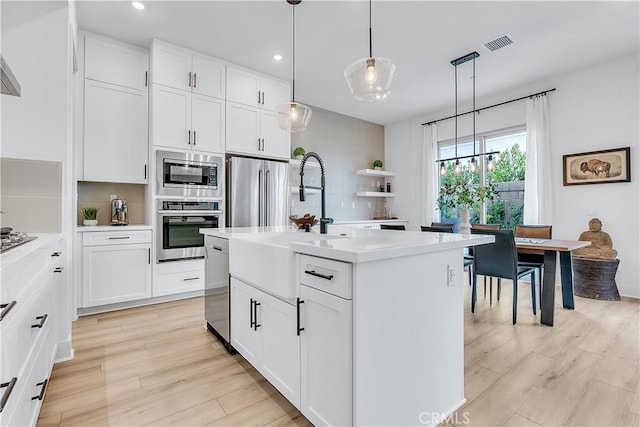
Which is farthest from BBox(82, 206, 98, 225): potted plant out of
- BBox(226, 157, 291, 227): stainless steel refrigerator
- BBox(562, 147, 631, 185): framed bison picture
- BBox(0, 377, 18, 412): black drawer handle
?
BBox(562, 147, 631, 185): framed bison picture

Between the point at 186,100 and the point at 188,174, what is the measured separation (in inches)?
33.7

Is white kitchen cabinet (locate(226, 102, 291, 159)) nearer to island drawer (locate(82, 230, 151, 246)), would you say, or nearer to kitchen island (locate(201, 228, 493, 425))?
island drawer (locate(82, 230, 151, 246))

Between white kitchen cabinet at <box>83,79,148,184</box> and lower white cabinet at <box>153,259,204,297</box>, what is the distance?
1026mm

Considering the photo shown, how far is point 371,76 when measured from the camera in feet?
6.88

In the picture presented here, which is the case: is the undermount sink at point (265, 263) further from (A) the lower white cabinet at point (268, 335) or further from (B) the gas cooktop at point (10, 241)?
(B) the gas cooktop at point (10, 241)

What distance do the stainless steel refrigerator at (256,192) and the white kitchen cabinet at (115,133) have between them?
991mm

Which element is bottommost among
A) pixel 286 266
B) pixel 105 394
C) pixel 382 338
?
pixel 105 394

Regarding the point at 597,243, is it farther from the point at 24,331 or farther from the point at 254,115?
the point at 24,331

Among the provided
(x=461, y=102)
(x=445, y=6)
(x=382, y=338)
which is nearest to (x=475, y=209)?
(x=461, y=102)

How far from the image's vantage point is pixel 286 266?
143 centimetres

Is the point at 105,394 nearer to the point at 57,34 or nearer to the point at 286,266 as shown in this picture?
the point at 286,266

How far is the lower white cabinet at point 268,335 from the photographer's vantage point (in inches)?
57.6

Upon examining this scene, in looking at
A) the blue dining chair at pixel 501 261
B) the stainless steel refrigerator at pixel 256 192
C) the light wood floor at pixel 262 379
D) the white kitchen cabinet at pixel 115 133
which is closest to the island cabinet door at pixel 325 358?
the light wood floor at pixel 262 379

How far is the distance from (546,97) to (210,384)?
522cm
